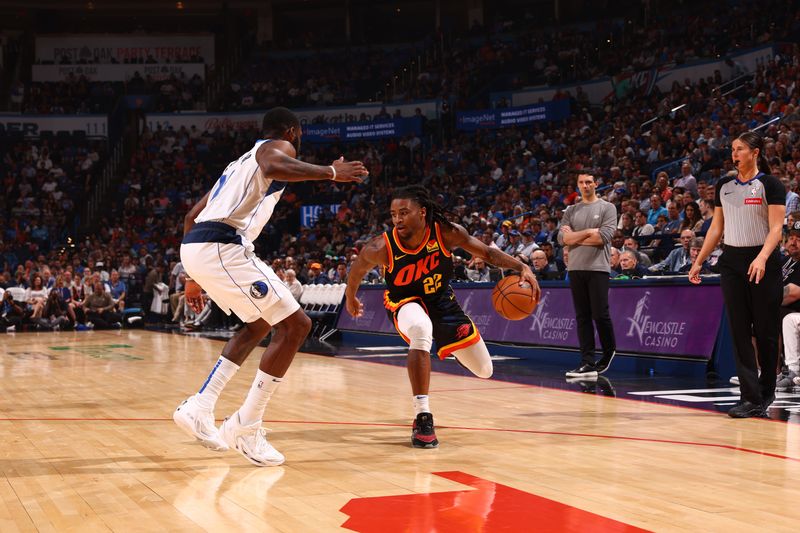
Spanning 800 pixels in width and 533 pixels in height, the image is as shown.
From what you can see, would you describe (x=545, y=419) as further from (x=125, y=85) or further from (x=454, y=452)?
(x=125, y=85)

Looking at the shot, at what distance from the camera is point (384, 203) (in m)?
28.4

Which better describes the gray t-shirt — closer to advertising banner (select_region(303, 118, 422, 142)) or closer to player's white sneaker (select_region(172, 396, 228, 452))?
player's white sneaker (select_region(172, 396, 228, 452))

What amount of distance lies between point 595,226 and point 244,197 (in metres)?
5.13

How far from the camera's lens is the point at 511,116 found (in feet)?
97.2

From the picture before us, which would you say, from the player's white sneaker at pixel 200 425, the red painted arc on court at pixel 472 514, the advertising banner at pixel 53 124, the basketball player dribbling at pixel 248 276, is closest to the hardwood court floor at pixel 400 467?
the red painted arc on court at pixel 472 514

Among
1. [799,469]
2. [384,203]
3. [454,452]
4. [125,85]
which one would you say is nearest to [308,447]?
[454,452]

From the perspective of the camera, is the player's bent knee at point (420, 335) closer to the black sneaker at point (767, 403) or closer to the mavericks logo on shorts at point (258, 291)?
the mavericks logo on shorts at point (258, 291)

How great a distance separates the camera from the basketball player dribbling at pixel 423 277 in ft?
19.6

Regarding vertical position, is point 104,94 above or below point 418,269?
above

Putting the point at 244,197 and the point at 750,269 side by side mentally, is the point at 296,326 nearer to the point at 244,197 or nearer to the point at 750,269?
the point at 244,197

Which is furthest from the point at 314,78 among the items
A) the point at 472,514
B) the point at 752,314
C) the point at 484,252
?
the point at 472,514

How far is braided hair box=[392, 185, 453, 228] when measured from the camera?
19.9 ft

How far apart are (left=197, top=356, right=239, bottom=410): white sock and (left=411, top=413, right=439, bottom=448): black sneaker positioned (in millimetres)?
1207

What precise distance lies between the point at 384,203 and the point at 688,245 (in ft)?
57.7
